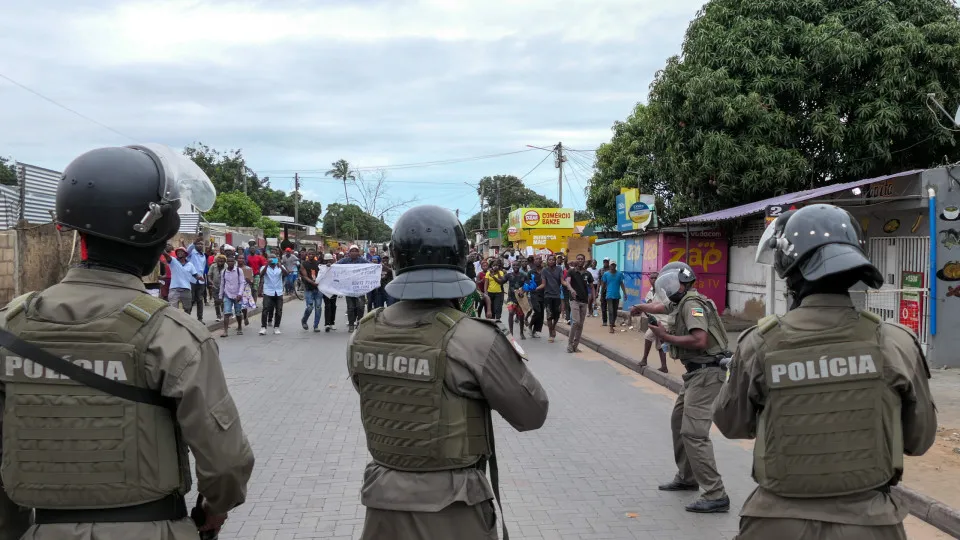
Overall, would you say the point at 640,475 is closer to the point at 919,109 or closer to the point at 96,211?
the point at 96,211

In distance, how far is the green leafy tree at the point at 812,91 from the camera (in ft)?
48.1

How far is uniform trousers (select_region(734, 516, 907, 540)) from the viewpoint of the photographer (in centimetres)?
246

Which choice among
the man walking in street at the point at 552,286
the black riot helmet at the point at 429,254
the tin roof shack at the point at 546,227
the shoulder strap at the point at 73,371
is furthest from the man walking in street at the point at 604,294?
the tin roof shack at the point at 546,227

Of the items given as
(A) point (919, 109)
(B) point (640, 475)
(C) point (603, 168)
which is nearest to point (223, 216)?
(C) point (603, 168)

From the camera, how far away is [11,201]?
1394cm

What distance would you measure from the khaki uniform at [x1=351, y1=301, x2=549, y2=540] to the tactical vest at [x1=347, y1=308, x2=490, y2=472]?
0.03 m

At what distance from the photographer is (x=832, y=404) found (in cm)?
253

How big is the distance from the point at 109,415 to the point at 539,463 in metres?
4.74

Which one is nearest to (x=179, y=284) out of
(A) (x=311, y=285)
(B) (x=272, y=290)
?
→ (B) (x=272, y=290)

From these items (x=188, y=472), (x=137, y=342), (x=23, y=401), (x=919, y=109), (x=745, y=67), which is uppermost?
(x=745, y=67)

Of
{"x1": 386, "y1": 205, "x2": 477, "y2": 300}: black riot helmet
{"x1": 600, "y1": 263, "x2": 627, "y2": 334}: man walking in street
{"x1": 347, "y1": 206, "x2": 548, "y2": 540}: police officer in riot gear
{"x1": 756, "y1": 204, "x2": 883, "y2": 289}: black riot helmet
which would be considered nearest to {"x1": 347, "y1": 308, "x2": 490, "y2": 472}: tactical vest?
{"x1": 347, "y1": 206, "x2": 548, "y2": 540}: police officer in riot gear

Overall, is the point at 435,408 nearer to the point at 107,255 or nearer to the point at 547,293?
the point at 107,255

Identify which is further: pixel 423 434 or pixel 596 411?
pixel 596 411

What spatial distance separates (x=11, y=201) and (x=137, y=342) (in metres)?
14.3
